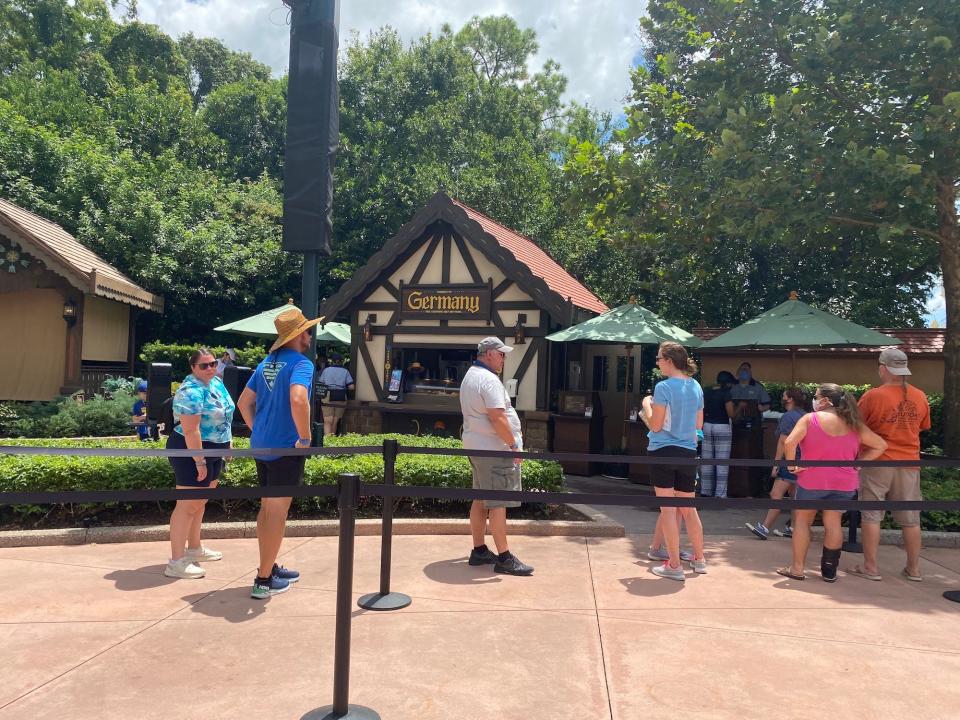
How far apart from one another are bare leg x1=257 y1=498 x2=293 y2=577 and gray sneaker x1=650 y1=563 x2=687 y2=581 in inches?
110

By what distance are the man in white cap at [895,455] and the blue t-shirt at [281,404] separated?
14.1 feet

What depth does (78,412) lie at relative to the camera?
440 inches

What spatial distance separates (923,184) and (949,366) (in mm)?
2475

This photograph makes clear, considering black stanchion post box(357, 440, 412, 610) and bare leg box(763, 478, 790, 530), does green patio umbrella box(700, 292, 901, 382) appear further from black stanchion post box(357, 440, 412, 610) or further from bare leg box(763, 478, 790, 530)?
black stanchion post box(357, 440, 412, 610)

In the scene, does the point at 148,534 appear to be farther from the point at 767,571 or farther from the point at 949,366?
the point at 949,366

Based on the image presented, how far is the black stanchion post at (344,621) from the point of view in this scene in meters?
2.76

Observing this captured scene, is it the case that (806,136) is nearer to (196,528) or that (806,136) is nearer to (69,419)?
(196,528)

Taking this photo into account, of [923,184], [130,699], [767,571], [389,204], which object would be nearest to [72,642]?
[130,699]

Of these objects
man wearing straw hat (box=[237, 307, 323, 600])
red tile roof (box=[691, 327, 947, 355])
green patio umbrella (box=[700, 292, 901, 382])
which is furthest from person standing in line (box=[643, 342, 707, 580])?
red tile roof (box=[691, 327, 947, 355])

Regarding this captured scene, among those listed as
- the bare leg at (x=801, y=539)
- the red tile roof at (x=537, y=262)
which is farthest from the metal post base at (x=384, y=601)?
the red tile roof at (x=537, y=262)

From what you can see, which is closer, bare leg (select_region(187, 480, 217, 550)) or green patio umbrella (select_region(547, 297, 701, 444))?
bare leg (select_region(187, 480, 217, 550))

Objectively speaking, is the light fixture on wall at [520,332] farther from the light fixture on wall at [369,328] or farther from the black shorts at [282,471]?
the black shorts at [282,471]

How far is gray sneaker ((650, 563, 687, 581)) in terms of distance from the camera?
192 inches

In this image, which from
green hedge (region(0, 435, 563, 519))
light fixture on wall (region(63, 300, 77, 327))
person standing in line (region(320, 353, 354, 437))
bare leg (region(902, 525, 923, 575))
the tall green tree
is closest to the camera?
bare leg (region(902, 525, 923, 575))
